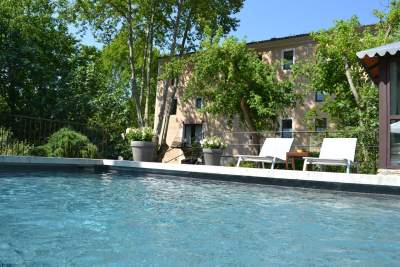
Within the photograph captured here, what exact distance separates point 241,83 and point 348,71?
177 inches

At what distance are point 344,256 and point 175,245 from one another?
1.27 m

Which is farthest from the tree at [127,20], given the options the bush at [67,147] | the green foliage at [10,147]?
the green foliage at [10,147]

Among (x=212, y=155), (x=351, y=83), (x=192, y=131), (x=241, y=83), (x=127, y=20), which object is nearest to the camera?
(x=212, y=155)

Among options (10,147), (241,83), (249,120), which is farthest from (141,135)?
(249,120)

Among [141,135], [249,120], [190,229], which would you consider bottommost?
[190,229]

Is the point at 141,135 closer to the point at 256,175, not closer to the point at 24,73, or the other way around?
the point at 256,175

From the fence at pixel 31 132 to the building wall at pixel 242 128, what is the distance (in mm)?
6749

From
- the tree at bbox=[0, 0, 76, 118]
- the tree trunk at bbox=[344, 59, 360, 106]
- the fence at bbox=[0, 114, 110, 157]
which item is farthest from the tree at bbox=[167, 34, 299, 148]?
the tree at bbox=[0, 0, 76, 118]

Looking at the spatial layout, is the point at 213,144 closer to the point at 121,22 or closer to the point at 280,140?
the point at 280,140

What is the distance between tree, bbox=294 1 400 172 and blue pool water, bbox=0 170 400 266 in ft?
23.6

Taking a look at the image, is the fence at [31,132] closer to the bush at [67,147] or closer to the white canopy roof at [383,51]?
the bush at [67,147]

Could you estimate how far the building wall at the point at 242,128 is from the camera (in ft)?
75.5

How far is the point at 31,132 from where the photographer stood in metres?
13.9

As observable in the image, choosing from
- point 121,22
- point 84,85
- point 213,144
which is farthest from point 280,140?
point 121,22
